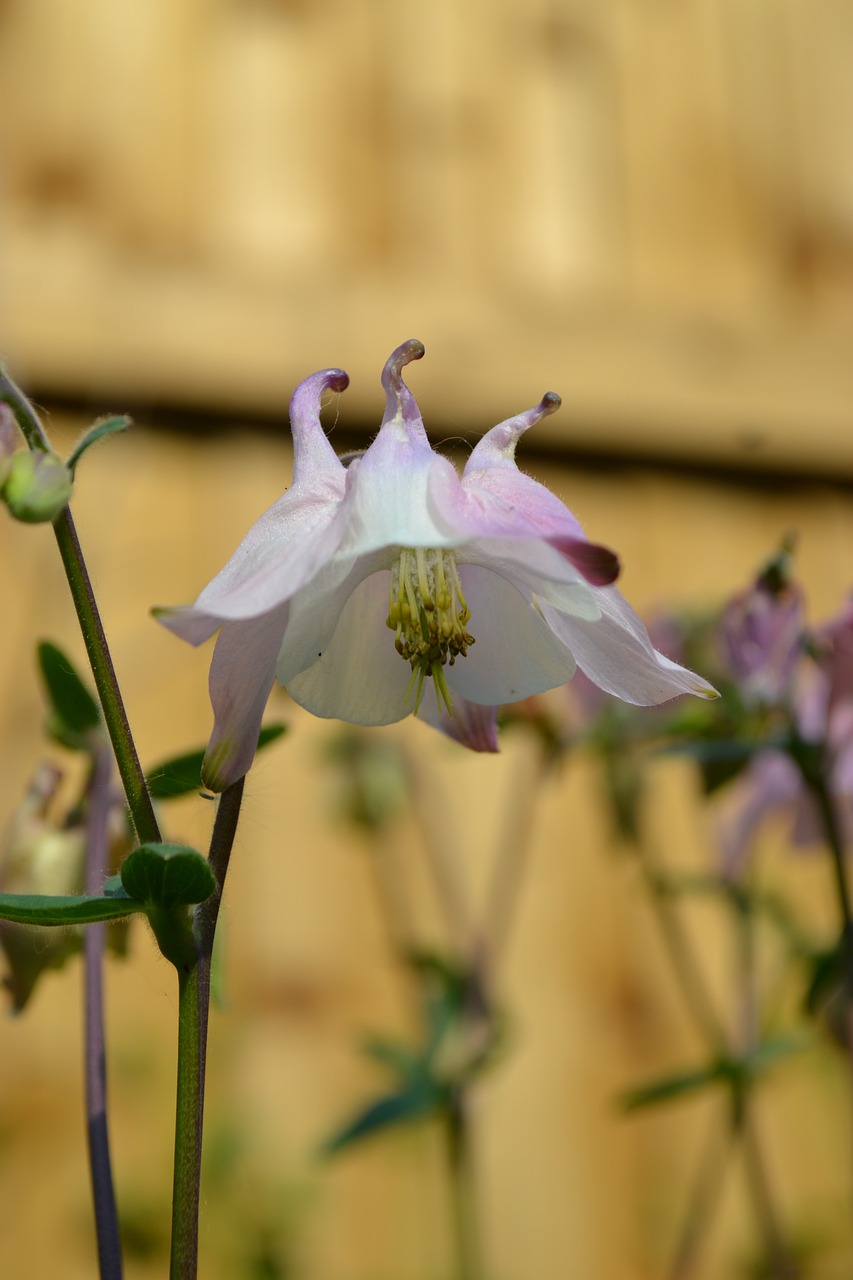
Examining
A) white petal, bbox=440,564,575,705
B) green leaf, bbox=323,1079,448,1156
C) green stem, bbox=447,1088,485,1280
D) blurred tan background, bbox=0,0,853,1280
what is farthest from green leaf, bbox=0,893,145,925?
blurred tan background, bbox=0,0,853,1280

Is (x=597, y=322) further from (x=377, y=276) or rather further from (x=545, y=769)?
(x=545, y=769)

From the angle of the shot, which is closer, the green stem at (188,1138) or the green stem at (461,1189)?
the green stem at (188,1138)

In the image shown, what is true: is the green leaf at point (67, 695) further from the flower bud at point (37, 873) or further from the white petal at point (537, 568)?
the white petal at point (537, 568)

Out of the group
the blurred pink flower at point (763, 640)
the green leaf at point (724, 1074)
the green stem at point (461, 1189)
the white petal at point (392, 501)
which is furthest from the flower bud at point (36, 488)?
the green stem at point (461, 1189)

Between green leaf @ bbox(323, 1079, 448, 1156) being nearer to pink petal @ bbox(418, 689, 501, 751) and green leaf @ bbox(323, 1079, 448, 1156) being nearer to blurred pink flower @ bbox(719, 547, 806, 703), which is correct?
blurred pink flower @ bbox(719, 547, 806, 703)

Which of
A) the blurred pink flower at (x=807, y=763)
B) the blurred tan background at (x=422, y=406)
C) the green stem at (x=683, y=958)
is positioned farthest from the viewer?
the blurred tan background at (x=422, y=406)

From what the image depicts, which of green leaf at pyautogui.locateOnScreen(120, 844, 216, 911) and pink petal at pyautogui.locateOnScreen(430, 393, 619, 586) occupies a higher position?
pink petal at pyautogui.locateOnScreen(430, 393, 619, 586)

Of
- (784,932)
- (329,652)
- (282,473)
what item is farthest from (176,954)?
(282,473)
